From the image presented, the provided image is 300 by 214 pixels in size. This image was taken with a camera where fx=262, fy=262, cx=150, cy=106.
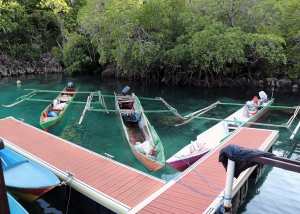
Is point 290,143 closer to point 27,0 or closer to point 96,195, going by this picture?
point 96,195

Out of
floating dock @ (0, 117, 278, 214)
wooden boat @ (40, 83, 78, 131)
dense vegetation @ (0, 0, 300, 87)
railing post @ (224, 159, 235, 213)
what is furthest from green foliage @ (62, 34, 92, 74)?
railing post @ (224, 159, 235, 213)

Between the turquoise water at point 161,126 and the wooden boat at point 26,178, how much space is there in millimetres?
707

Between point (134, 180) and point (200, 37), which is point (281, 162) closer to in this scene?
point (134, 180)

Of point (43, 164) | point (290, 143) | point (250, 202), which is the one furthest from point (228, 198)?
point (290, 143)

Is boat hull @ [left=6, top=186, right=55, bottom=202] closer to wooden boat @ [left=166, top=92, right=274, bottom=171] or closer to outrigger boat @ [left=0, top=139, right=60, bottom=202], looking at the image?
outrigger boat @ [left=0, top=139, right=60, bottom=202]

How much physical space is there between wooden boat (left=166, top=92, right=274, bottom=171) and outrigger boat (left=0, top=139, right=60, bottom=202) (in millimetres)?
3563

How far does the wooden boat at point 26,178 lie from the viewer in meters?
6.44

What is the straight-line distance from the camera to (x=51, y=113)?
41.7 feet

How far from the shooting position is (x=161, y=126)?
13.3 metres

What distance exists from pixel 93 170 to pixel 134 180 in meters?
1.31

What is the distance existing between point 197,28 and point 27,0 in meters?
23.7

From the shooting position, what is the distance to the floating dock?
19.6 ft

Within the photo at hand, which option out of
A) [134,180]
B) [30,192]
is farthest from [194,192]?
[30,192]

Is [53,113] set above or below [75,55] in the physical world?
below
